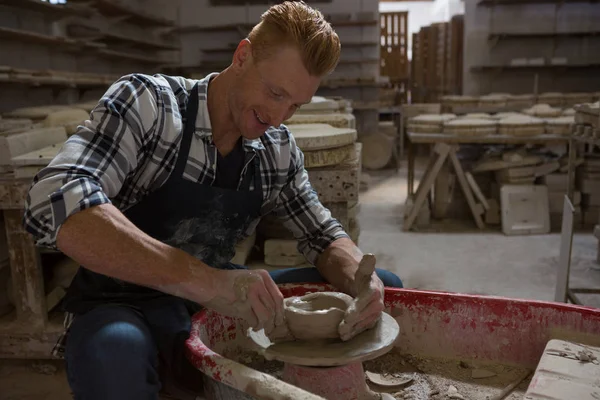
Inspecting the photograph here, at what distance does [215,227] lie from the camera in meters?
1.88

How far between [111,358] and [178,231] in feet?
1.69

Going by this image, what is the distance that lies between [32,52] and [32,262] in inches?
182

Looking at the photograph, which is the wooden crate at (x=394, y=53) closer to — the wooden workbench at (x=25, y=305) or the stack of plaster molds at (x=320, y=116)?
the stack of plaster molds at (x=320, y=116)

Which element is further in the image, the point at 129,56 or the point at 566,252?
the point at 129,56

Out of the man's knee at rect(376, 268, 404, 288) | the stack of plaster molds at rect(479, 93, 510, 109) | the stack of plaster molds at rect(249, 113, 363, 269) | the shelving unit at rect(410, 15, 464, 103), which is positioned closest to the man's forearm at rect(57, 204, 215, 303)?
the man's knee at rect(376, 268, 404, 288)

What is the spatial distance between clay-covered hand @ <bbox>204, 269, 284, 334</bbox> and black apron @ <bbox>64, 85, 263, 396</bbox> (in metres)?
0.23

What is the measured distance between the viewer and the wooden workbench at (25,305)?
270 centimetres

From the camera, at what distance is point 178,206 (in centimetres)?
179

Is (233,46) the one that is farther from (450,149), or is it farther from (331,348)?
(331,348)

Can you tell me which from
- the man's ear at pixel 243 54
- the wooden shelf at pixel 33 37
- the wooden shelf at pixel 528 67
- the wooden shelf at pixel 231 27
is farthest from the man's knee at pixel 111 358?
the wooden shelf at pixel 528 67

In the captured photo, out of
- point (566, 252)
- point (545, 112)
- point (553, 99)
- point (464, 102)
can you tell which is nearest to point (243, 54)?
point (566, 252)

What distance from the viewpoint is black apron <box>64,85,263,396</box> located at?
1.65 metres

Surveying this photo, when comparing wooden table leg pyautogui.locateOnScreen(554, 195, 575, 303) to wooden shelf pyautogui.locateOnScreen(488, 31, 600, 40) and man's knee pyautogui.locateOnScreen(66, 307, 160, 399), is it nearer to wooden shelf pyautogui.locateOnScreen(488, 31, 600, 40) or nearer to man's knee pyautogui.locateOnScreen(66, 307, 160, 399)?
man's knee pyautogui.locateOnScreen(66, 307, 160, 399)

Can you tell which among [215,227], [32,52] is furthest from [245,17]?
[215,227]
